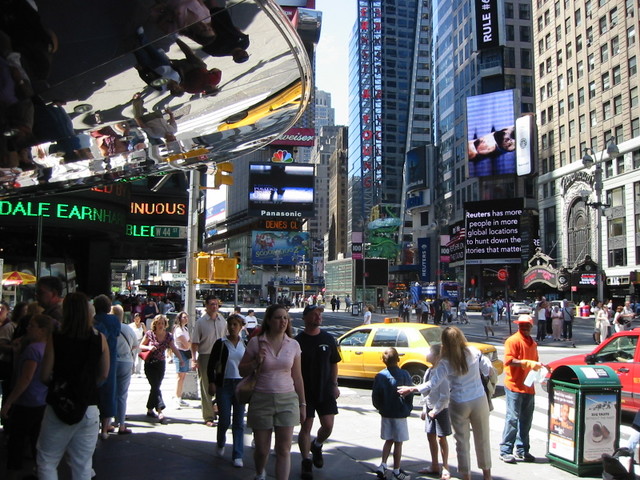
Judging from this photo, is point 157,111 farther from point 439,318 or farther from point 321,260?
point 321,260

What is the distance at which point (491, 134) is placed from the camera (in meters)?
77.4

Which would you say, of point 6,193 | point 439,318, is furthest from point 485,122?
point 6,193

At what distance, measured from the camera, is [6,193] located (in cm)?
723

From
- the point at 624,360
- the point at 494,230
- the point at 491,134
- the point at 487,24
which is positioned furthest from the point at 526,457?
the point at 487,24

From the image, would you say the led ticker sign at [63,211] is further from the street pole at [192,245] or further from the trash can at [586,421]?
the trash can at [586,421]

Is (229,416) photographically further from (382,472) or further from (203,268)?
(203,268)

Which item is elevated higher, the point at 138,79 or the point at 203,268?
the point at 138,79

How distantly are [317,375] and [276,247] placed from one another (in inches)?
3405

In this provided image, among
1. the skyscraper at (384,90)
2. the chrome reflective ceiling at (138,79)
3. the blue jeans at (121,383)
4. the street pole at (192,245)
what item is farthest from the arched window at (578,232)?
the skyscraper at (384,90)

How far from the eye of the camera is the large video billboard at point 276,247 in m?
91.9

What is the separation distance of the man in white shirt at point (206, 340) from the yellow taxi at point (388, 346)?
382 cm

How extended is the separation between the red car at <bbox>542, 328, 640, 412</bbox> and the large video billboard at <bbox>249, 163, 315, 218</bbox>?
220 ft

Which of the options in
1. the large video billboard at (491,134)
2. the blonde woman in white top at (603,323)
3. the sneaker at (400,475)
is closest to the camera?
the sneaker at (400,475)

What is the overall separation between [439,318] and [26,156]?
33.0m
